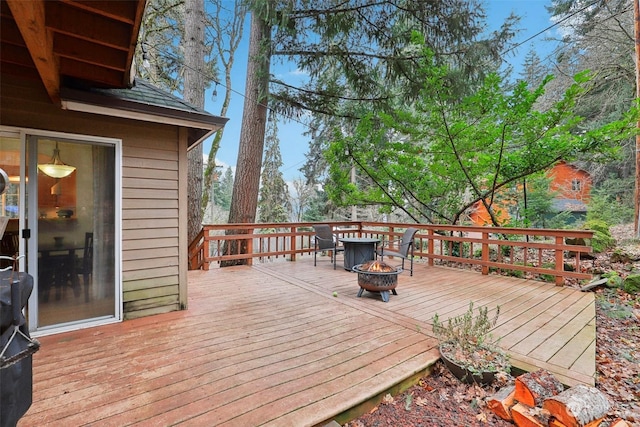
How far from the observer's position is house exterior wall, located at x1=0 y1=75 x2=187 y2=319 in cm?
314

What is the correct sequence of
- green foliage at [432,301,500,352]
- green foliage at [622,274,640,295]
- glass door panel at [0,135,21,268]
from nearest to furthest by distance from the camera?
green foliage at [432,301,500,352], glass door panel at [0,135,21,268], green foliage at [622,274,640,295]

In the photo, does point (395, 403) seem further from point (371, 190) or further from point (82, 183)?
point (371, 190)

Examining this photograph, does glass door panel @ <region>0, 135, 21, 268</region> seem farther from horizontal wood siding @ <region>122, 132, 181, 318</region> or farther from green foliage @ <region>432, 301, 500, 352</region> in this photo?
green foliage @ <region>432, 301, 500, 352</region>

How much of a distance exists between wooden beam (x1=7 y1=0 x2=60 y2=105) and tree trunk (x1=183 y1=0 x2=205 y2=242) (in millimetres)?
4114

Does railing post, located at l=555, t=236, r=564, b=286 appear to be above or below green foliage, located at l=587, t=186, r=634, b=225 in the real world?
below

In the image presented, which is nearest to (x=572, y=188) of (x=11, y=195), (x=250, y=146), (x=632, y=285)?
(x=632, y=285)

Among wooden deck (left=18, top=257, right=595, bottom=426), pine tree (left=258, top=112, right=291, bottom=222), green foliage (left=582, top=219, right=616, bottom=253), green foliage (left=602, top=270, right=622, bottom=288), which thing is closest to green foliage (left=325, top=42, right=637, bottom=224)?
green foliage (left=602, top=270, right=622, bottom=288)

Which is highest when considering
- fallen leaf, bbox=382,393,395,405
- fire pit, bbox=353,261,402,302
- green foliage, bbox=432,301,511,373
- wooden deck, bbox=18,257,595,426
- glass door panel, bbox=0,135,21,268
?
glass door panel, bbox=0,135,21,268

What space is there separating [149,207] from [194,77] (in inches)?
173

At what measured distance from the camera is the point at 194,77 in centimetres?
650

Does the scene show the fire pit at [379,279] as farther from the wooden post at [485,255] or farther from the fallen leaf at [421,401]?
the wooden post at [485,255]

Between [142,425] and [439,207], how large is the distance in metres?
7.11

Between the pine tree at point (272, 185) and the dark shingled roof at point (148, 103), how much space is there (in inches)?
392

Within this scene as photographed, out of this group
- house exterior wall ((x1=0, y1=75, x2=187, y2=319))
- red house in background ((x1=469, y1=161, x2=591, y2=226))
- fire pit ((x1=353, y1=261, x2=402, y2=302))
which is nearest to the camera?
house exterior wall ((x1=0, y1=75, x2=187, y2=319))
